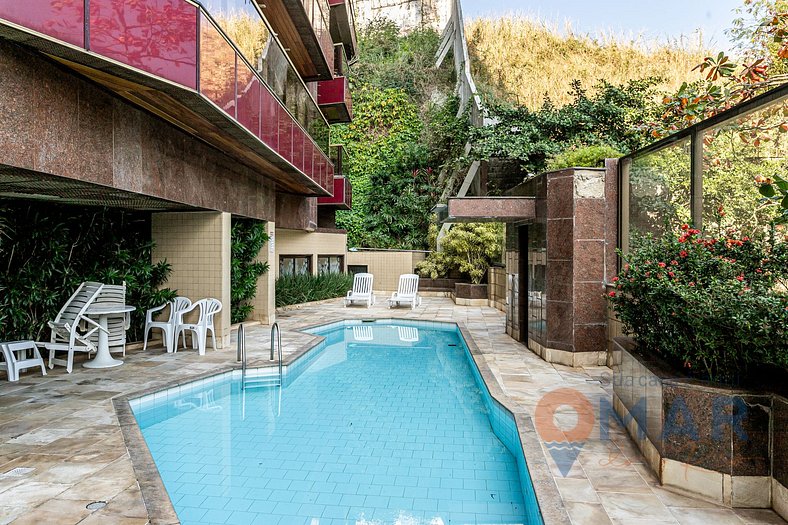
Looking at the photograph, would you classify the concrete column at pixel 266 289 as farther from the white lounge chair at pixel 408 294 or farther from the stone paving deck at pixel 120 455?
the white lounge chair at pixel 408 294

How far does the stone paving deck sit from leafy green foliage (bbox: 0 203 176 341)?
1.05 meters

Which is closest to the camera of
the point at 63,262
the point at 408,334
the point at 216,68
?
the point at 216,68

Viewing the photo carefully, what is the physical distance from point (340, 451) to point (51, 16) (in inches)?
165

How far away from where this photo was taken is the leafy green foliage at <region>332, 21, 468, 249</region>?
22094 mm

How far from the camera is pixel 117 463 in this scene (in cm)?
401

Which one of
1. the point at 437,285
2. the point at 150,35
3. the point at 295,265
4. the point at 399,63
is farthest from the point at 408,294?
the point at 399,63

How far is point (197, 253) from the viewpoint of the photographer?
9.22 metres

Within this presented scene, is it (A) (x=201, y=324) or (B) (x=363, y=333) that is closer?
(A) (x=201, y=324)

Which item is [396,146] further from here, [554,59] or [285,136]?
[285,136]

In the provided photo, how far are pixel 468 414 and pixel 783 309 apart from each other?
3.60 m

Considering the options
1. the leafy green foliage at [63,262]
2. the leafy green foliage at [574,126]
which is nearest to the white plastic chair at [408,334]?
the leafy green foliage at [63,262]

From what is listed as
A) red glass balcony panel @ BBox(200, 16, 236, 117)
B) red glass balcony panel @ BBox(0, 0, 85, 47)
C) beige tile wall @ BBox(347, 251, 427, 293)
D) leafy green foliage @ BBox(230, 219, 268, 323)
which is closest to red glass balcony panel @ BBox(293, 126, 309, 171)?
leafy green foliage @ BBox(230, 219, 268, 323)

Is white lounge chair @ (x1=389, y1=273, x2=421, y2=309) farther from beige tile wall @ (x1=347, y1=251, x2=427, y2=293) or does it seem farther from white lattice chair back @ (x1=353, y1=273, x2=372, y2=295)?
beige tile wall @ (x1=347, y1=251, x2=427, y2=293)

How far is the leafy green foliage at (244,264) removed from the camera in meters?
10.9
